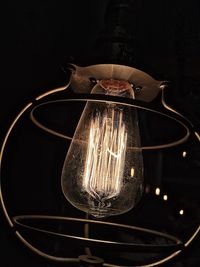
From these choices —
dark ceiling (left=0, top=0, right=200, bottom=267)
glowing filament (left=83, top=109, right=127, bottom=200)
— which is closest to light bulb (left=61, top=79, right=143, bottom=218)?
glowing filament (left=83, top=109, right=127, bottom=200)

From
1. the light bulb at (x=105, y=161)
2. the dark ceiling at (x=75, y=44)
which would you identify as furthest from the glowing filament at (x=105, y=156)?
the dark ceiling at (x=75, y=44)

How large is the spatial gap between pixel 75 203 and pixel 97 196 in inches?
1.4

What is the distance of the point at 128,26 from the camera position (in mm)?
672

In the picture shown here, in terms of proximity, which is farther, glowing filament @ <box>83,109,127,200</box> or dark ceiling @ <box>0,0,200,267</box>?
dark ceiling @ <box>0,0,200,267</box>

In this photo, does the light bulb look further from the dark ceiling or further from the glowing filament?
the dark ceiling

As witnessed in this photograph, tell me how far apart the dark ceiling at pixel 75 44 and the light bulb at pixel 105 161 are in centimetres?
15

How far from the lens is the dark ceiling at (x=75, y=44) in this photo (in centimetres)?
81

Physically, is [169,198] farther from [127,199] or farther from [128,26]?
[128,26]

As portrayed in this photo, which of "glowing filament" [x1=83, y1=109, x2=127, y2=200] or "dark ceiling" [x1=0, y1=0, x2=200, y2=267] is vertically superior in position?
"dark ceiling" [x1=0, y1=0, x2=200, y2=267]

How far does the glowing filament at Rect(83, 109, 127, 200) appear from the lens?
0.62 metres

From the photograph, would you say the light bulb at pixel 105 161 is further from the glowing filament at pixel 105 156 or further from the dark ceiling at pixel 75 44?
the dark ceiling at pixel 75 44

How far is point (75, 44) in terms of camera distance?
1.03 meters

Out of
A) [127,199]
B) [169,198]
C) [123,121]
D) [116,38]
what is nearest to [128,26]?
[116,38]

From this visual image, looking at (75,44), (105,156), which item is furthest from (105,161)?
(75,44)
